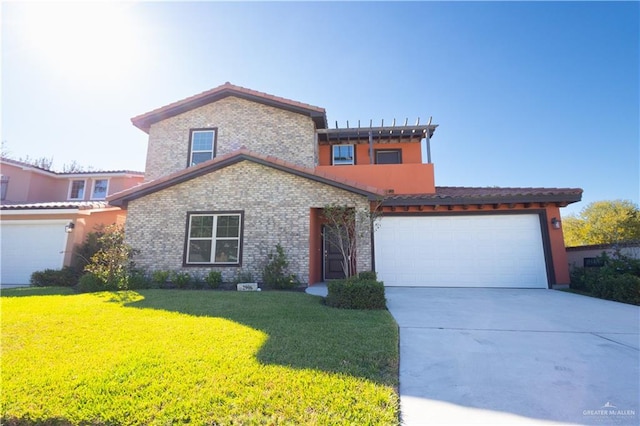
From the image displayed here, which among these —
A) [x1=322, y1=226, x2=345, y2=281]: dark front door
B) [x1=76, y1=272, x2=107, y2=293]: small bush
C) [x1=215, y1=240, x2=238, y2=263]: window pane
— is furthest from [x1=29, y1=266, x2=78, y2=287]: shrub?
[x1=322, y1=226, x2=345, y2=281]: dark front door

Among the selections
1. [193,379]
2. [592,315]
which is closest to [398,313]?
[592,315]

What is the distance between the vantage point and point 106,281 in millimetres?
9391

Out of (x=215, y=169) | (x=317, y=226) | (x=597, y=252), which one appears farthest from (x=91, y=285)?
(x=597, y=252)

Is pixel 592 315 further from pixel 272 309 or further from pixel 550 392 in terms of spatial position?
pixel 272 309

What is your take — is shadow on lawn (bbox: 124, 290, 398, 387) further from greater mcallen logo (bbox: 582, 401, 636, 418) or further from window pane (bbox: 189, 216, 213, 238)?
window pane (bbox: 189, 216, 213, 238)

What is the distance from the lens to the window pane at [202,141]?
12891 millimetres

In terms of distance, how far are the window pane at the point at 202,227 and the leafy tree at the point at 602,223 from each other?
19.7 meters

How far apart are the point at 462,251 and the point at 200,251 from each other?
914cm

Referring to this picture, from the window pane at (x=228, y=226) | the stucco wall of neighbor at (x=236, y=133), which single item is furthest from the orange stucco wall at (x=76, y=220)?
the window pane at (x=228, y=226)

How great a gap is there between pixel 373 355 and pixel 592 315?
549 centimetres

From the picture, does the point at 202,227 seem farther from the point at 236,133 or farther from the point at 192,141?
the point at 192,141

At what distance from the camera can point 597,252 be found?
10398 mm

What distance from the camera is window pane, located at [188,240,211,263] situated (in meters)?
10.0

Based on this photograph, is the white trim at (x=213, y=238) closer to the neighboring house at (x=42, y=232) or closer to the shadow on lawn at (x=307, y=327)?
the shadow on lawn at (x=307, y=327)
